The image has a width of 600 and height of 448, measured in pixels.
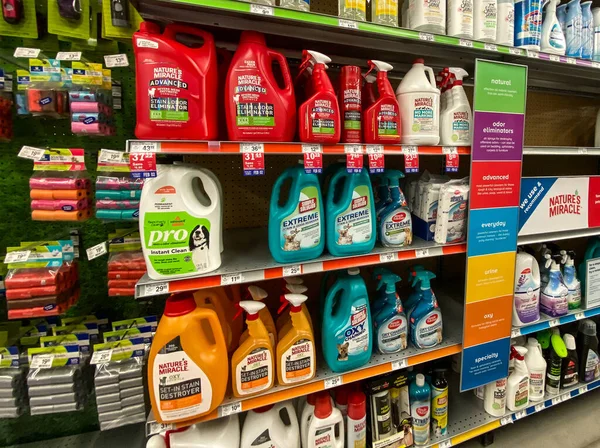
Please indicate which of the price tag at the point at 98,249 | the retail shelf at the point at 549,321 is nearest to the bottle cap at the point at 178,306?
the price tag at the point at 98,249

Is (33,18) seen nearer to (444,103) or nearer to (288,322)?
(288,322)

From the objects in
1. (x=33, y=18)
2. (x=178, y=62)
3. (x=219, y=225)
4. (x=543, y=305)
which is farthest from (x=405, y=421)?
(x=33, y=18)

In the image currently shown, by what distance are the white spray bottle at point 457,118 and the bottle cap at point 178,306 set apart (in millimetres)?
1274

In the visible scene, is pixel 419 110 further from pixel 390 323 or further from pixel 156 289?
pixel 156 289

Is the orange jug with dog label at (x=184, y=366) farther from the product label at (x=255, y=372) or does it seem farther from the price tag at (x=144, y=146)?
the price tag at (x=144, y=146)

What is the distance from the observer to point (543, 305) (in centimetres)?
178

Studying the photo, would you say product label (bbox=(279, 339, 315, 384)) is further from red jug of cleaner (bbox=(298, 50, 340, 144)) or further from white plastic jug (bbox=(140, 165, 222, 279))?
red jug of cleaner (bbox=(298, 50, 340, 144))

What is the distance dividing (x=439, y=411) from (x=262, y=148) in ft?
5.00

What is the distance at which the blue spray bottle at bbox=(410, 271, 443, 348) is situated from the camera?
1483 millimetres

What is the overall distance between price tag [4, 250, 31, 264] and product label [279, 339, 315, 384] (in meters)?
1.20

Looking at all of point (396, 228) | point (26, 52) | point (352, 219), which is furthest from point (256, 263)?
point (26, 52)

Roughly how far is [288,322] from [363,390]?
566 millimetres

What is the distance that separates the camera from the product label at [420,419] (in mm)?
1512

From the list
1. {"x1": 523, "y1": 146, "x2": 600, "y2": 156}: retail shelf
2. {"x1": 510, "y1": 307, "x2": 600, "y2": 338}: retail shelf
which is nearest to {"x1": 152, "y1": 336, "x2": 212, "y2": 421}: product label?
{"x1": 510, "y1": 307, "x2": 600, "y2": 338}: retail shelf
